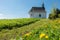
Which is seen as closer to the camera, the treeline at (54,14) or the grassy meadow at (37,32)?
the grassy meadow at (37,32)

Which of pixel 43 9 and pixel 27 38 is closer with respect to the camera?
pixel 27 38

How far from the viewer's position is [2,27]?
21828 millimetres

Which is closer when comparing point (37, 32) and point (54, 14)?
point (37, 32)

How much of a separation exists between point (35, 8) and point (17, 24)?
23891 mm

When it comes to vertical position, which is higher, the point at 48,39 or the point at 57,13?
the point at 48,39

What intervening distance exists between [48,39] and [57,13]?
22.1 m

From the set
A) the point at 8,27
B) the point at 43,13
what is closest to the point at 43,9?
the point at 43,13

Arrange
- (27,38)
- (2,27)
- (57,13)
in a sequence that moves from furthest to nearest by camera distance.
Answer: (57,13)
(2,27)
(27,38)

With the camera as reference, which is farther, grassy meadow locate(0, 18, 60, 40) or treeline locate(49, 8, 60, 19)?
treeline locate(49, 8, 60, 19)

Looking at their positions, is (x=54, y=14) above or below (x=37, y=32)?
below

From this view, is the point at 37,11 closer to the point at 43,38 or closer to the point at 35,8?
the point at 35,8

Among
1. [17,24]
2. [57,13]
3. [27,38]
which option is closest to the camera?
[27,38]

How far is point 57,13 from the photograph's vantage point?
85.4ft

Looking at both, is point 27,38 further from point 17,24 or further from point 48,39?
point 17,24
